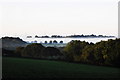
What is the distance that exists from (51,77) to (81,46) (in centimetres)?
132

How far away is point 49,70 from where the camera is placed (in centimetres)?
579

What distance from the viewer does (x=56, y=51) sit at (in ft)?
20.0

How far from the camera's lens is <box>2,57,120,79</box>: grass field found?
5582 mm

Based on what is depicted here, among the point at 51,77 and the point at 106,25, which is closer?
the point at 51,77

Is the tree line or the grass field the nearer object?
the grass field

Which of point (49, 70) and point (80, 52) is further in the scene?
point (80, 52)

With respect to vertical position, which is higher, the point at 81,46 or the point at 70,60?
the point at 81,46

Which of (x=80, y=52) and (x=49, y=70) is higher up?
(x=80, y=52)

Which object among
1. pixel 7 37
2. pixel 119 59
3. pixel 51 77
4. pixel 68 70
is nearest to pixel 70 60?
pixel 68 70

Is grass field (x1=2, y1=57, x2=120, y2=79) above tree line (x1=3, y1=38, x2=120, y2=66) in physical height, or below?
below

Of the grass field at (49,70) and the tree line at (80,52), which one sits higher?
the tree line at (80,52)

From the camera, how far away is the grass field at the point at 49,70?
558 cm

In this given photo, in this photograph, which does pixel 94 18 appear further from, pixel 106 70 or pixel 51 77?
pixel 51 77

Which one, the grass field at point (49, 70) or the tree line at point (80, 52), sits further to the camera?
the tree line at point (80, 52)
